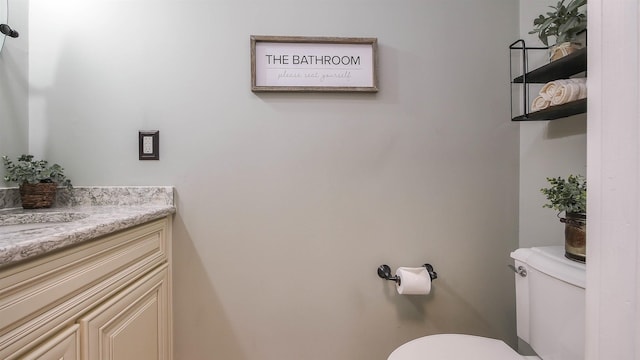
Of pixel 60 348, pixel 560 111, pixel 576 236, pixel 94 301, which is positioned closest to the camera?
pixel 60 348

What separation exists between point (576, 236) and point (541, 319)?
0.99ft

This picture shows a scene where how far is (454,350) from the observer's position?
87 centimetres

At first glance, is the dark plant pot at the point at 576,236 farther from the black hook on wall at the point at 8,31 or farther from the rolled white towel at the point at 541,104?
the black hook on wall at the point at 8,31

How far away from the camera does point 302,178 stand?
3.71 feet

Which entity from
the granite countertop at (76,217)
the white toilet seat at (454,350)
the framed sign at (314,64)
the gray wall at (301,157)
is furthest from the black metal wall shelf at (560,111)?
the granite countertop at (76,217)

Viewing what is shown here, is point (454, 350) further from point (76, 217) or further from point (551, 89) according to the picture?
point (76, 217)

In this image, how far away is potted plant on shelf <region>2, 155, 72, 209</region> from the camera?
3.22ft

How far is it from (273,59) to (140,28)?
566 mm

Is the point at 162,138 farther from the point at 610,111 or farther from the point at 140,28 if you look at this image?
the point at 610,111

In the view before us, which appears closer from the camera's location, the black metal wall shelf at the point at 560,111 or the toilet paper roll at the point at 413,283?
the black metal wall shelf at the point at 560,111

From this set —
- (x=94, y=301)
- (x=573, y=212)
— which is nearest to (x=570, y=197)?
(x=573, y=212)

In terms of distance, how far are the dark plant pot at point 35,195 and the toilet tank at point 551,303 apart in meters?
1.79

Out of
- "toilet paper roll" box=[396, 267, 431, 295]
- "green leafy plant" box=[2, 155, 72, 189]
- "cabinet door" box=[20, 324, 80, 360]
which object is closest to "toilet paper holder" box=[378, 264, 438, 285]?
"toilet paper roll" box=[396, 267, 431, 295]

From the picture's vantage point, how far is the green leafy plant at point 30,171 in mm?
981
